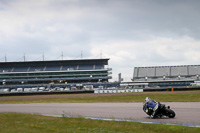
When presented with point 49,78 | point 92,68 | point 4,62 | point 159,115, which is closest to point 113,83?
point 92,68

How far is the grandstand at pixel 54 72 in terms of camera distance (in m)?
102

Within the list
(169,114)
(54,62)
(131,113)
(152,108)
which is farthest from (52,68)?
(169,114)

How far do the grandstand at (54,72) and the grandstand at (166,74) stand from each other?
41.3 feet

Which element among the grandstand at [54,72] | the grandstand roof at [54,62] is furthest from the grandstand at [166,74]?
the grandstand roof at [54,62]

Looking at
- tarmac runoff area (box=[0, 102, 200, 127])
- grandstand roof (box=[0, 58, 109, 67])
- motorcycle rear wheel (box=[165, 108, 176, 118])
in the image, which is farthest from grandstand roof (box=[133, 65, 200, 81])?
motorcycle rear wheel (box=[165, 108, 176, 118])

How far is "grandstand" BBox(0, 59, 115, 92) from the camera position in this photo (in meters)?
102

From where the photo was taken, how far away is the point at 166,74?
102188 mm

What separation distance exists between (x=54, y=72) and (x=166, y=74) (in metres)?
41.5

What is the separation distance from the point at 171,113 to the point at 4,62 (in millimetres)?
101526

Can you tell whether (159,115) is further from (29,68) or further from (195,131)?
(29,68)

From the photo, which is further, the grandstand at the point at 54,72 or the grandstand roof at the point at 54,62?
the grandstand roof at the point at 54,62

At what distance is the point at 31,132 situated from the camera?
10.8 meters

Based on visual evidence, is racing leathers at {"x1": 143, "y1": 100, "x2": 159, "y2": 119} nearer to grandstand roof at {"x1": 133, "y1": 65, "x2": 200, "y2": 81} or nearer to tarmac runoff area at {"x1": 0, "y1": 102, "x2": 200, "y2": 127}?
tarmac runoff area at {"x1": 0, "y1": 102, "x2": 200, "y2": 127}

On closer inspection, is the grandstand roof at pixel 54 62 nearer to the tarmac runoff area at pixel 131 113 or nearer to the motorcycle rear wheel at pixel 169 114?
the tarmac runoff area at pixel 131 113
